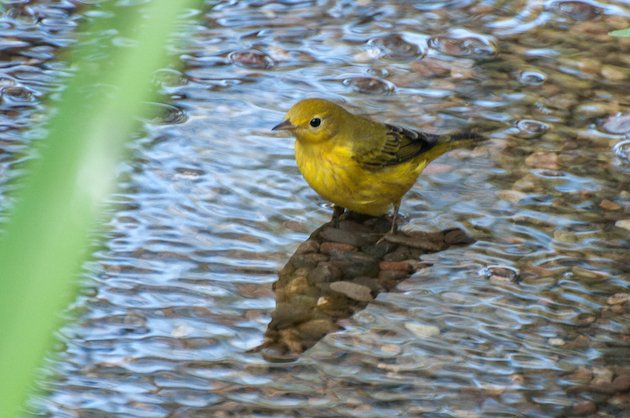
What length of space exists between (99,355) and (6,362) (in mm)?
3600

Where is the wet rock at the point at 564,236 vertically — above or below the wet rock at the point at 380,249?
above

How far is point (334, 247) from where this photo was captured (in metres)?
5.24

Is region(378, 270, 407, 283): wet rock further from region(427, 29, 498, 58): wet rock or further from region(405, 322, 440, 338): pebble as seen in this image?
region(427, 29, 498, 58): wet rock

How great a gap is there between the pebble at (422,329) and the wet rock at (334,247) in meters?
0.82

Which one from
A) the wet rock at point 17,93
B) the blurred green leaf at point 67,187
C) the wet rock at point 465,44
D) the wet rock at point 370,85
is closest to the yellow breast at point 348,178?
the wet rock at point 370,85

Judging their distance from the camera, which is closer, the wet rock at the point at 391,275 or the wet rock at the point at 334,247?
the wet rock at the point at 391,275

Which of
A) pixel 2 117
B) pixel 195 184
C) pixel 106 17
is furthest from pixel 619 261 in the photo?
pixel 106 17

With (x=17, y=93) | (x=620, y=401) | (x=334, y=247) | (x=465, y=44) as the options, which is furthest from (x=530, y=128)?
(x=17, y=93)

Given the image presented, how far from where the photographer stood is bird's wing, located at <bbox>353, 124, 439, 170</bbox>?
534 cm

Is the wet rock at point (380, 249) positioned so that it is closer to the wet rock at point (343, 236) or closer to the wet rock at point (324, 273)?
the wet rock at point (343, 236)

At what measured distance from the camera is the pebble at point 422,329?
4432 mm

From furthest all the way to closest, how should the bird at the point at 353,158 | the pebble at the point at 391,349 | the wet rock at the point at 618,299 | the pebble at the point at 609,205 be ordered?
the pebble at the point at 609,205
the bird at the point at 353,158
the wet rock at the point at 618,299
the pebble at the point at 391,349

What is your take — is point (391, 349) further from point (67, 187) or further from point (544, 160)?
point (67, 187)

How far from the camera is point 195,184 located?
18.2 feet
